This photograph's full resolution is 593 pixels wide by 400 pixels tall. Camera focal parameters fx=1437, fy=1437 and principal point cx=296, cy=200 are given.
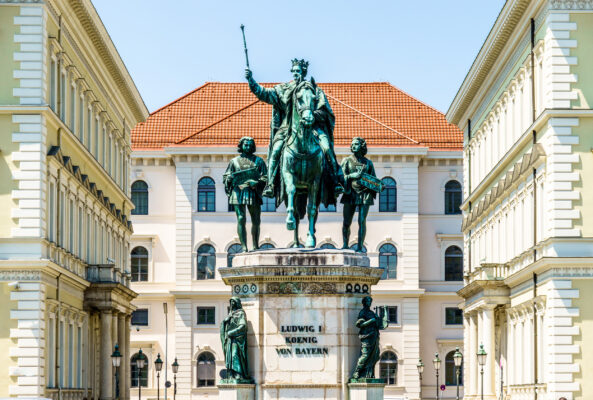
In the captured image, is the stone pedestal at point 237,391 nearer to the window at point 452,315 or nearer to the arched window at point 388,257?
the arched window at point 388,257

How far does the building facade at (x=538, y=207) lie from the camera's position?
179 feet

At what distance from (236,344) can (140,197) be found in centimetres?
6812

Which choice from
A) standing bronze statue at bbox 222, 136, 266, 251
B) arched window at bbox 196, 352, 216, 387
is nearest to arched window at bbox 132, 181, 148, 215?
arched window at bbox 196, 352, 216, 387

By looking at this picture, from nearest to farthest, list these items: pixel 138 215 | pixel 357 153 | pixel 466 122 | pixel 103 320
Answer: pixel 357 153 → pixel 103 320 → pixel 466 122 → pixel 138 215

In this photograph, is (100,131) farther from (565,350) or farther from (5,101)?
(565,350)

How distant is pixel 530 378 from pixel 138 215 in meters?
42.6

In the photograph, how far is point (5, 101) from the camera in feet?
170

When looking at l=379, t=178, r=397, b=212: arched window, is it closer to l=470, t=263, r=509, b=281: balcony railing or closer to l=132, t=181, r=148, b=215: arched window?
l=132, t=181, r=148, b=215: arched window

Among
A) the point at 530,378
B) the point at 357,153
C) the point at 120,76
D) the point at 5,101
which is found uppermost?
the point at 120,76

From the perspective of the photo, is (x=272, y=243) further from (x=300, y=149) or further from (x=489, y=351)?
(x=300, y=149)

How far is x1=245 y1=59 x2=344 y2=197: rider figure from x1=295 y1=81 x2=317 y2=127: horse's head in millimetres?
143

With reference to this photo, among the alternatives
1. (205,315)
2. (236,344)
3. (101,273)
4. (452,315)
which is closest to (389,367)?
(452,315)

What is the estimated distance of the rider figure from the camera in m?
31.6

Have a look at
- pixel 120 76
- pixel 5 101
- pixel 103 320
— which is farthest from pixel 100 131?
pixel 5 101
